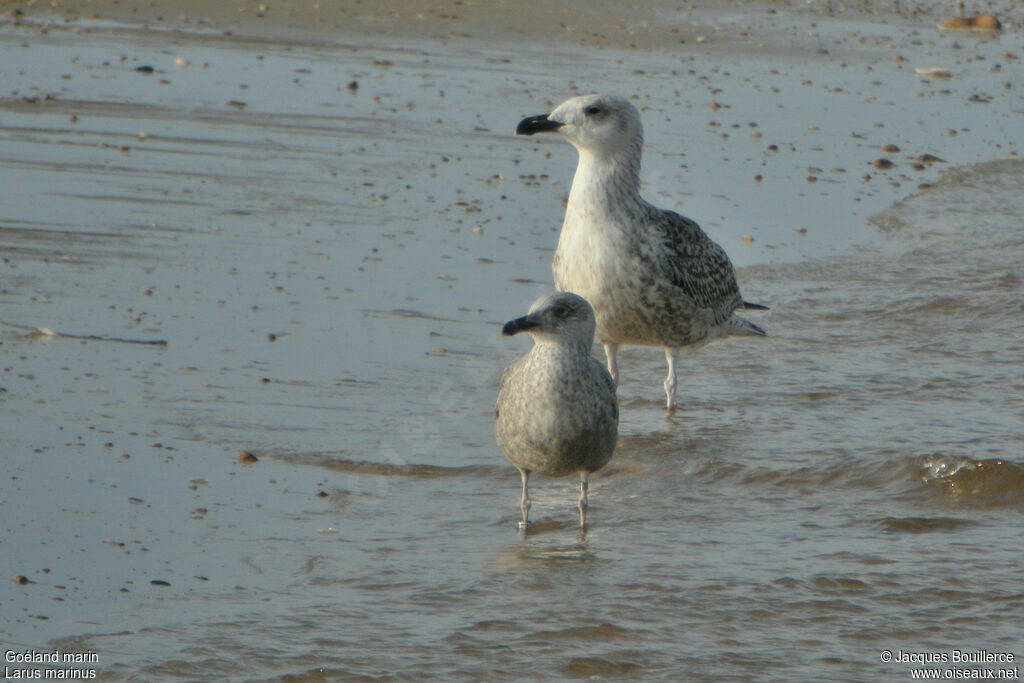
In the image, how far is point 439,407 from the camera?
7.08 metres

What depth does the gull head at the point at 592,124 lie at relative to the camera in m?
7.57

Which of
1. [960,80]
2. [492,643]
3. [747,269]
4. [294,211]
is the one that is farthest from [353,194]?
[960,80]

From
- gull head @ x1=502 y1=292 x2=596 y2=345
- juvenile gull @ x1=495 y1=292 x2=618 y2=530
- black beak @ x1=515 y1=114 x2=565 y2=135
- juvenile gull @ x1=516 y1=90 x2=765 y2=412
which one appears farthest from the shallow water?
black beak @ x1=515 y1=114 x2=565 y2=135

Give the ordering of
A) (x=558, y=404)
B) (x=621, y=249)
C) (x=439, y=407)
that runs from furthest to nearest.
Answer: (x=621, y=249) < (x=439, y=407) < (x=558, y=404)

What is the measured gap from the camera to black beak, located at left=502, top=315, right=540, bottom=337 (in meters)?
5.75

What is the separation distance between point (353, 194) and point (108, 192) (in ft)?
5.52

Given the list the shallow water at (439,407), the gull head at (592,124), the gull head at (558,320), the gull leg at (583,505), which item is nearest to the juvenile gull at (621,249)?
the gull head at (592,124)

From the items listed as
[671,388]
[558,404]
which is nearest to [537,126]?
[671,388]

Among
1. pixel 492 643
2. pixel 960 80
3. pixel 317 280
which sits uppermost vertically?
pixel 960 80

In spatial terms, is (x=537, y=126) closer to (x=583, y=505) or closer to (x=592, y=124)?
(x=592, y=124)

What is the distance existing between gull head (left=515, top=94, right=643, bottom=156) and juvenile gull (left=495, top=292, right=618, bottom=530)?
1.77 metres

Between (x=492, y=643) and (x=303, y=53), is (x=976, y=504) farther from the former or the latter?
(x=303, y=53)

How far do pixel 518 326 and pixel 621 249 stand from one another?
5.73ft

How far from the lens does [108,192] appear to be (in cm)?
997
